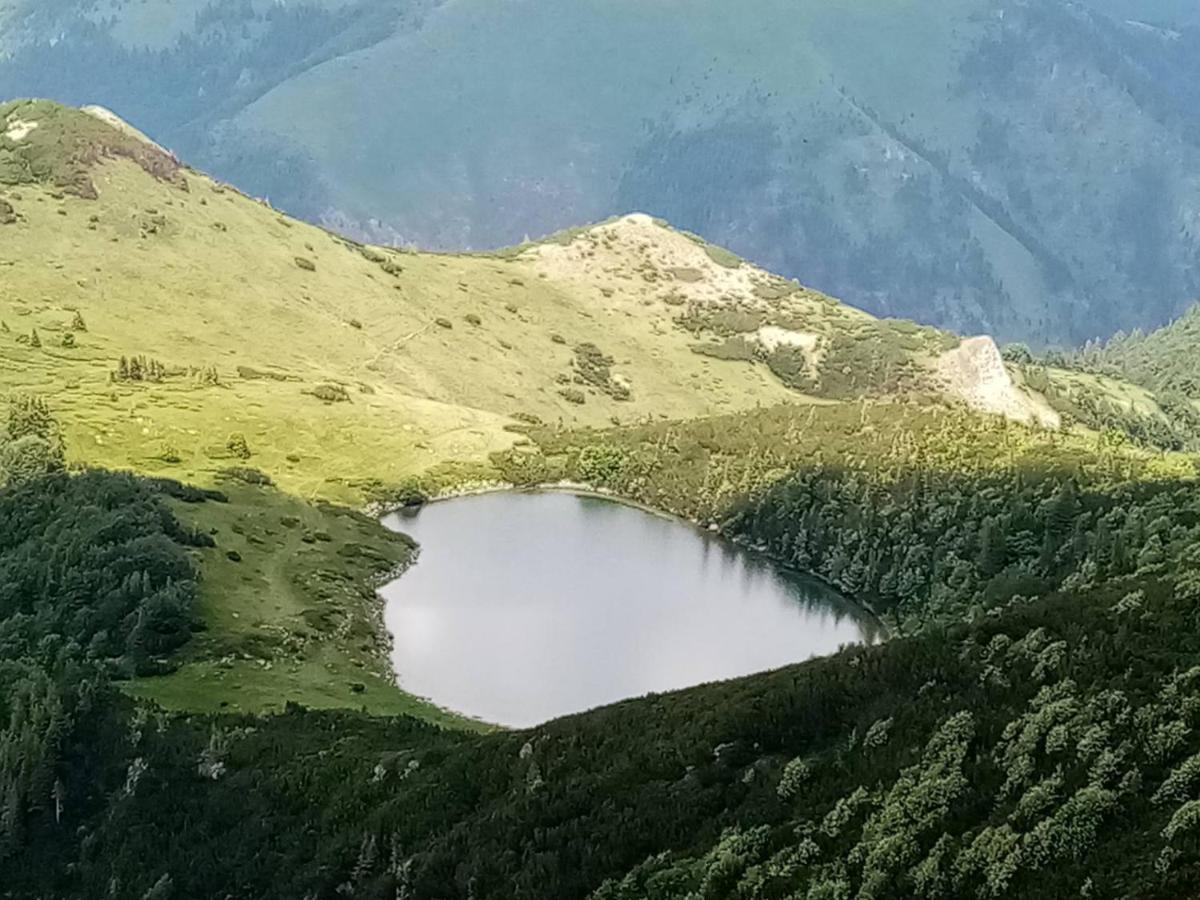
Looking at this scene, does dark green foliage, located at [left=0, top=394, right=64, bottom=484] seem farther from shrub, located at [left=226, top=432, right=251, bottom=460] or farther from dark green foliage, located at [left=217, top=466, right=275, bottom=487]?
shrub, located at [left=226, top=432, right=251, bottom=460]

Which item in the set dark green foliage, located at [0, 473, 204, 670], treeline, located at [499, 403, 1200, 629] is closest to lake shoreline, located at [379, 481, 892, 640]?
treeline, located at [499, 403, 1200, 629]

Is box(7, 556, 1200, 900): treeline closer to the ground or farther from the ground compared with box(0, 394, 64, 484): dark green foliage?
farther from the ground

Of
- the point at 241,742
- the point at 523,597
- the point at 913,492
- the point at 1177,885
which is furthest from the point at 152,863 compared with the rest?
the point at 913,492

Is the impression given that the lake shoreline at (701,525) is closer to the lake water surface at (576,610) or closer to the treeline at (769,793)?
the lake water surface at (576,610)

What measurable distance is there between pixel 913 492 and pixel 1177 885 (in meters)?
139

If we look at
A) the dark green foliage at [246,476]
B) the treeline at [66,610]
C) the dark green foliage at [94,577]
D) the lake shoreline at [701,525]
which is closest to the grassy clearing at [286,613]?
the dark green foliage at [246,476]

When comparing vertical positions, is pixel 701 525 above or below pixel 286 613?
below

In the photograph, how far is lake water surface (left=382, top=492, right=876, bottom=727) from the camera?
11900 cm

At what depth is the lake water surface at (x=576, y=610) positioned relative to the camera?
119000mm

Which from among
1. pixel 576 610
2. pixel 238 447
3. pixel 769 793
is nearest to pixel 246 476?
pixel 238 447

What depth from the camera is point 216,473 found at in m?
165

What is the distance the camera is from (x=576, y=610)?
144250mm

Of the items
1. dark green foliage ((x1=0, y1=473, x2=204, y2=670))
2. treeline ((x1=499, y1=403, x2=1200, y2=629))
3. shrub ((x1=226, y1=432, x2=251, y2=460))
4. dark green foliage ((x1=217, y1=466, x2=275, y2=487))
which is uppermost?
treeline ((x1=499, y1=403, x2=1200, y2=629))

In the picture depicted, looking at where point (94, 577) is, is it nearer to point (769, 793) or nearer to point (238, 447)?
point (238, 447)
